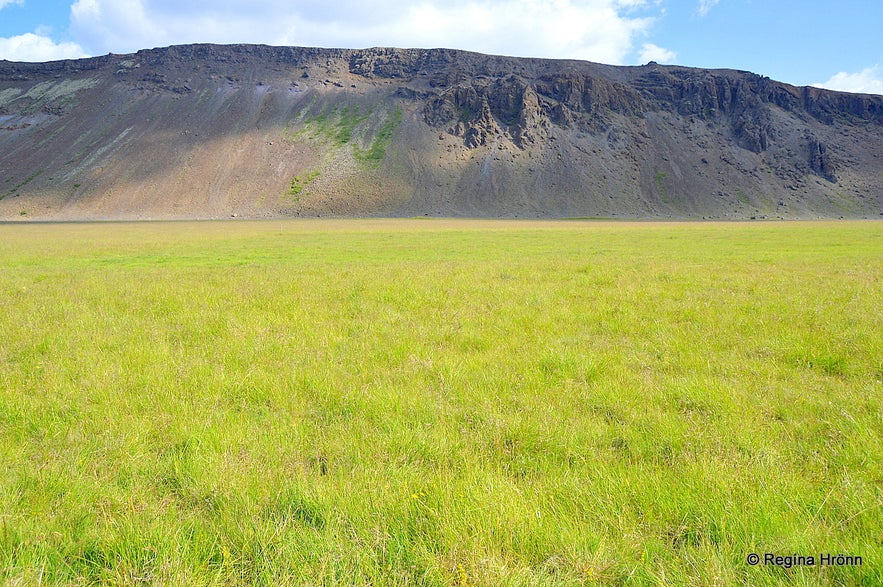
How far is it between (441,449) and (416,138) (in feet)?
457

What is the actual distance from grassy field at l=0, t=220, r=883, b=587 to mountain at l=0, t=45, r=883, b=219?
112 metres

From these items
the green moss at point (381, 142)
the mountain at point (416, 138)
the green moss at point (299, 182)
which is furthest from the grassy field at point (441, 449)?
the green moss at point (381, 142)

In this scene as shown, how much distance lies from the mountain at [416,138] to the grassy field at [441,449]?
112 metres

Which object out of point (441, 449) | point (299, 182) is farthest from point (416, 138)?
point (441, 449)

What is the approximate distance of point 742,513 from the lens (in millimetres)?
2832

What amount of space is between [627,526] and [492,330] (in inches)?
207

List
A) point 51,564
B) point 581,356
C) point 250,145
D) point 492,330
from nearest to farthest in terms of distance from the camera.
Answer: point 51,564 → point 581,356 → point 492,330 → point 250,145

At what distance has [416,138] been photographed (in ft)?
440

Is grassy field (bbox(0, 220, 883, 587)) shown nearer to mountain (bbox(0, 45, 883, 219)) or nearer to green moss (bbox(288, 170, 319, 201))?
mountain (bbox(0, 45, 883, 219))

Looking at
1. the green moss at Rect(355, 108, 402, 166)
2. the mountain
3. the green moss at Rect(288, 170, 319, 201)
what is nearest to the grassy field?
the mountain

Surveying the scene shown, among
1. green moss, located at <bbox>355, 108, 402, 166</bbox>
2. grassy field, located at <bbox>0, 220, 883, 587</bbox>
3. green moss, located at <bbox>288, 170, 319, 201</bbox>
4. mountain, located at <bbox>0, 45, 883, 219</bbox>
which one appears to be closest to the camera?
grassy field, located at <bbox>0, 220, 883, 587</bbox>

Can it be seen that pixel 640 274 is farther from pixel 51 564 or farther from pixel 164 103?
pixel 164 103

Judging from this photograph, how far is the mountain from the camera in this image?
11806 centimetres

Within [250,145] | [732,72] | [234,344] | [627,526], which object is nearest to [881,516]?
[627,526]
